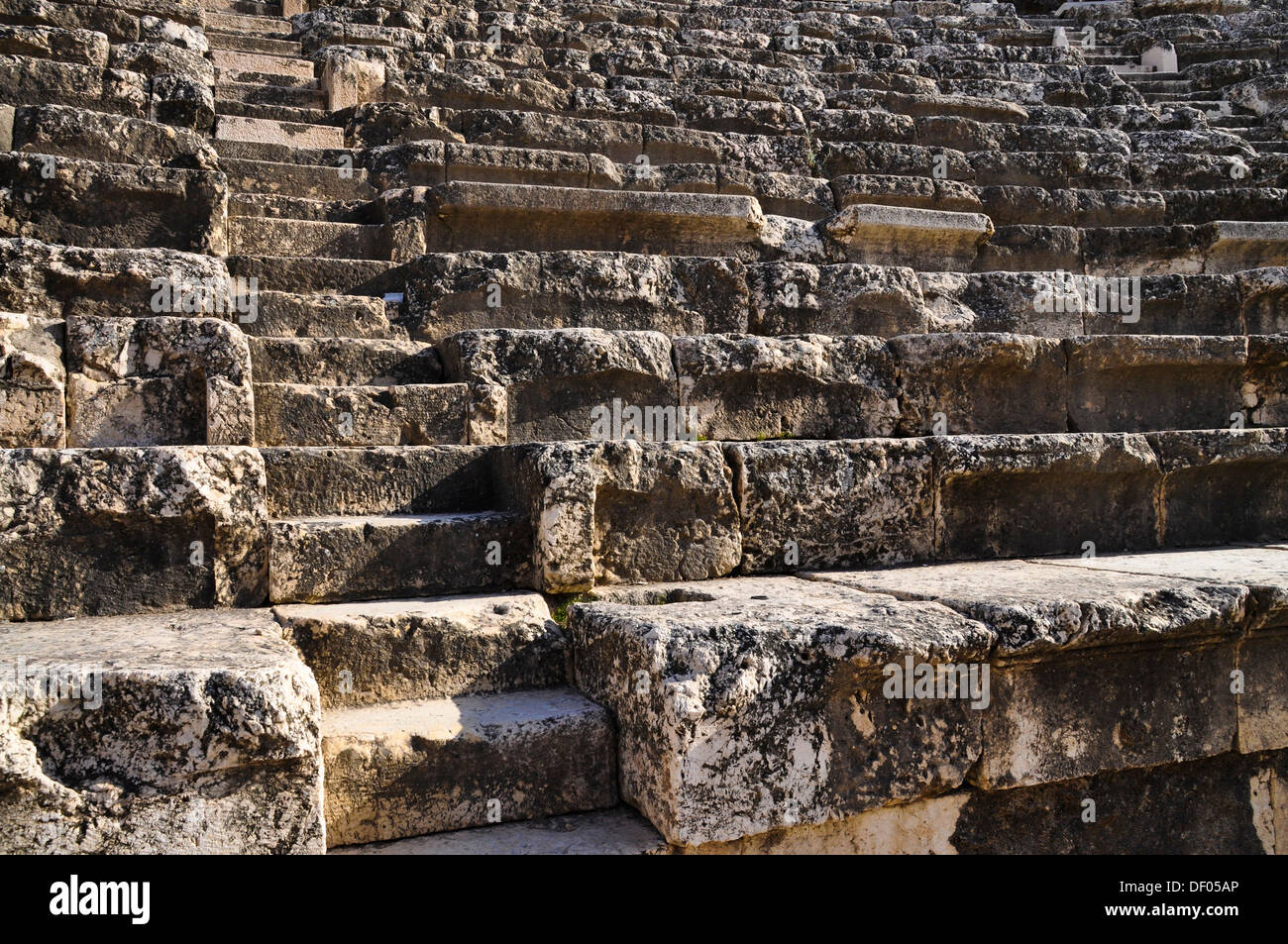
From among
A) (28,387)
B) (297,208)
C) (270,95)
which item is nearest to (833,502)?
(28,387)

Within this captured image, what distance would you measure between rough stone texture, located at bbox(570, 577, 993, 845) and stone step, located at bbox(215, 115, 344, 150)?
425 centimetres

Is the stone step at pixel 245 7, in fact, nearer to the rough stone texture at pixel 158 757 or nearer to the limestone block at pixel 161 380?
the limestone block at pixel 161 380

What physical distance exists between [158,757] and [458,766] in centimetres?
72

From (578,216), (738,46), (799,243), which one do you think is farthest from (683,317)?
(738,46)

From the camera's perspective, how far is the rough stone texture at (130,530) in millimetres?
2588

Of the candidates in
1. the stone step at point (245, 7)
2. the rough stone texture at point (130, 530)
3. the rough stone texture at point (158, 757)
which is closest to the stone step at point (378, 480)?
the rough stone texture at point (130, 530)

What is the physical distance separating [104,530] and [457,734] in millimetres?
1185

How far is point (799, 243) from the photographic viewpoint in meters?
5.62

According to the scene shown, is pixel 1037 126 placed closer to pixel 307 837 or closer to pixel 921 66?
pixel 921 66

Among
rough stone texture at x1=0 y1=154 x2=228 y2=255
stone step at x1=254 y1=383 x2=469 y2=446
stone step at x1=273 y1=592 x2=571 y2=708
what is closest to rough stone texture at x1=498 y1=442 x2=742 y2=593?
stone step at x1=273 y1=592 x2=571 y2=708

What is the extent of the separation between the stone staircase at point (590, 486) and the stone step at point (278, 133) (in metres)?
0.04

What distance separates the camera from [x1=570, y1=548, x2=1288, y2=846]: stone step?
229 cm

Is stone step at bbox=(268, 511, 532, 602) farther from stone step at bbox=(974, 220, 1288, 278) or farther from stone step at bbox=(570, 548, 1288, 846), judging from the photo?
stone step at bbox=(974, 220, 1288, 278)

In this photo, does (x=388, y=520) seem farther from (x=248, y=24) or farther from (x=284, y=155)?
(x=248, y=24)
